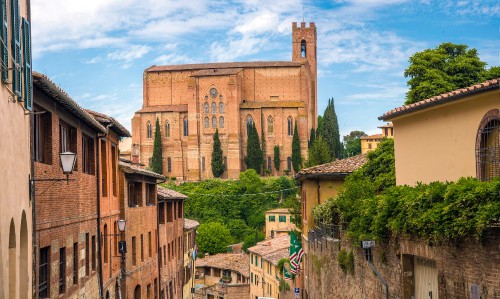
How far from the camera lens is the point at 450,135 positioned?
16.4 m

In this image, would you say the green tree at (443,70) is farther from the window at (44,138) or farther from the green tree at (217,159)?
the green tree at (217,159)

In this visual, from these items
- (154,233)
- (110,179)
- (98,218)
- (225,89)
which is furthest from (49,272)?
(225,89)

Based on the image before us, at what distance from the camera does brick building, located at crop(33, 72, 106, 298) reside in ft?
49.2

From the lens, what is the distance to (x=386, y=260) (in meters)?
16.8

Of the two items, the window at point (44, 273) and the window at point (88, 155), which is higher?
the window at point (88, 155)

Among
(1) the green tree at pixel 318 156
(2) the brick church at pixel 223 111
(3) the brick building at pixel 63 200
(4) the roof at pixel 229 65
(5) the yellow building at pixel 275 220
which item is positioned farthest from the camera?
(4) the roof at pixel 229 65

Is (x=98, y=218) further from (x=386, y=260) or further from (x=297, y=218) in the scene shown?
(x=297, y=218)

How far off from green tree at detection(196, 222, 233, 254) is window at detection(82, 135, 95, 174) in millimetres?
67757

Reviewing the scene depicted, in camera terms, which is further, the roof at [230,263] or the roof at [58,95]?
the roof at [230,263]

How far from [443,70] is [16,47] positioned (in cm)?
2533

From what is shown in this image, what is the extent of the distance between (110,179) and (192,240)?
2906cm

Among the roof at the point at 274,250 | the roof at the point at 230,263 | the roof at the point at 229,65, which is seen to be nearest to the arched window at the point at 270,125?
the roof at the point at 229,65

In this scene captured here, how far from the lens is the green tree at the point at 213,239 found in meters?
88.9

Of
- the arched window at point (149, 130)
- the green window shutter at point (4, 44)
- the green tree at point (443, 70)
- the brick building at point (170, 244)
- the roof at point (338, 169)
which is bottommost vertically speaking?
the brick building at point (170, 244)
